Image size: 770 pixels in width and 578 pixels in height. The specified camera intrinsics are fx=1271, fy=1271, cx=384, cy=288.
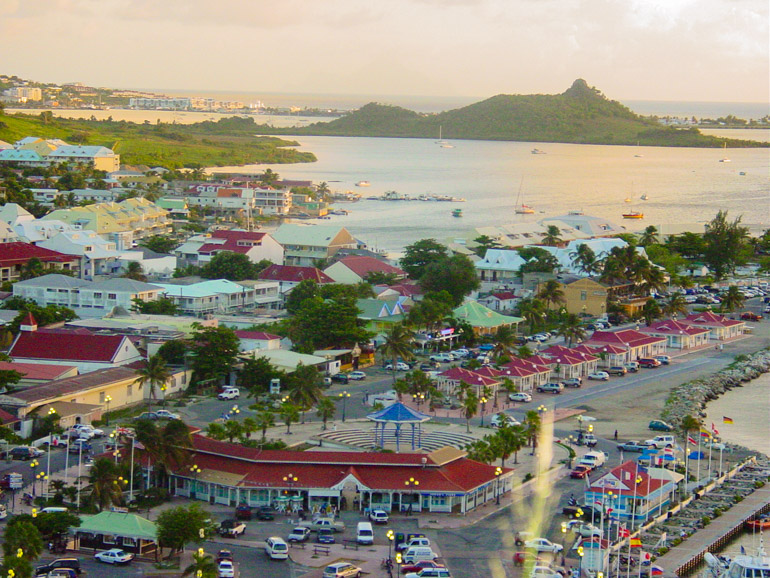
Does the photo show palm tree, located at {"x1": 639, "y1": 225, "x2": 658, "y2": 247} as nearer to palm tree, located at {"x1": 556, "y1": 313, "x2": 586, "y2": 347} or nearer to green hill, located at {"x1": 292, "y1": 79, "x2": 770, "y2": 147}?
palm tree, located at {"x1": 556, "y1": 313, "x2": 586, "y2": 347}

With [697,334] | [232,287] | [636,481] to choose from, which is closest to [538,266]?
[697,334]

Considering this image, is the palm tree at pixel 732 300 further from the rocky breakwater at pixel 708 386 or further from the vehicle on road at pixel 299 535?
the vehicle on road at pixel 299 535

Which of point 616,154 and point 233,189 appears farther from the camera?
point 616,154

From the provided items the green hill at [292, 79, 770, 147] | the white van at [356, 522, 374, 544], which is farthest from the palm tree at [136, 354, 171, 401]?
the green hill at [292, 79, 770, 147]

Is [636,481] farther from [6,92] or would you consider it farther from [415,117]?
[415,117]

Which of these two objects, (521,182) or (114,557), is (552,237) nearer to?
(114,557)

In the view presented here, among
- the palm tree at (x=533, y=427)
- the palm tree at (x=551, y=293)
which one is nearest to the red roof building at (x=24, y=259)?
the palm tree at (x=551, y=293)
